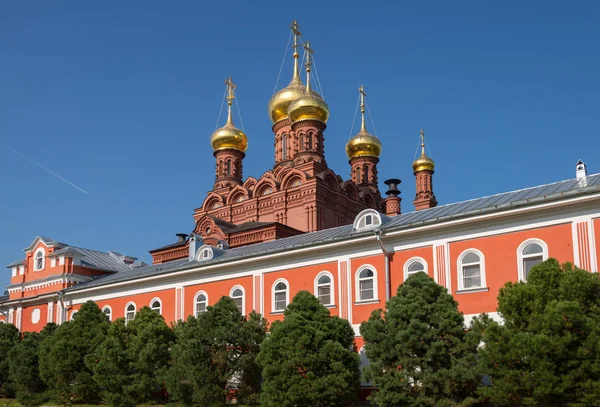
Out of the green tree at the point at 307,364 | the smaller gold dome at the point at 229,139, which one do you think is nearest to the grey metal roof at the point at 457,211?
the green tree at the point at 307,364

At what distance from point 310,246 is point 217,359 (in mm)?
5168

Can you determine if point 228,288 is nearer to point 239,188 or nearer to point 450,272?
point 450,272

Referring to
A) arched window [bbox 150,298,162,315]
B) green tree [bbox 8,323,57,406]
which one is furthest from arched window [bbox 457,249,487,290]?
green tree [bbox 8,323,57,406]

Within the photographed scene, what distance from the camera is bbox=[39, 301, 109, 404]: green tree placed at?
83.1ft

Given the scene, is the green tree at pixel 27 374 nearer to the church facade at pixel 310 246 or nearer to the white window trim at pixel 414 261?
the church facade at pixel 310 246

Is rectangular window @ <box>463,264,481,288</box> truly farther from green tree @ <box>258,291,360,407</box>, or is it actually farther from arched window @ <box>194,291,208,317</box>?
arched window @ <box>194,291,208,317</box>

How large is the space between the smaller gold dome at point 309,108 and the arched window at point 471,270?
2533 centimetres

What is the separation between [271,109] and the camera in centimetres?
4825

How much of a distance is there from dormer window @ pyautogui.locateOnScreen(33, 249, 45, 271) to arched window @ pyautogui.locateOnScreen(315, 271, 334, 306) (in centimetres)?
1989

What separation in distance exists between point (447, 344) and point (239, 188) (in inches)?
1218

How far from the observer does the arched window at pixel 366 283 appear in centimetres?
2228

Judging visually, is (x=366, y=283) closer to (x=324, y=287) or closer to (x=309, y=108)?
(x=324, y=287)

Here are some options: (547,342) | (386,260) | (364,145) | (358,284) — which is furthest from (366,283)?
(364,145)

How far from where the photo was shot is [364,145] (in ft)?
163
